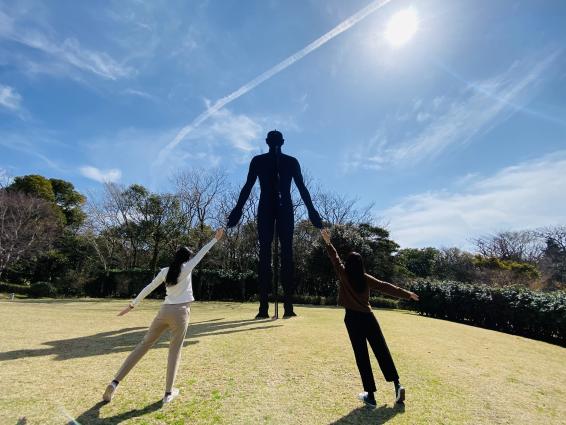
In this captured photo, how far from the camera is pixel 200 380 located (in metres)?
4.41

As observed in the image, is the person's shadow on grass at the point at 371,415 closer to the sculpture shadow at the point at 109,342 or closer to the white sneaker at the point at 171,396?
the white sneaker at the point at 171,396

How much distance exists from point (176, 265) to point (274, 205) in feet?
18.6

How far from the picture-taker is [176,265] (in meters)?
3.81

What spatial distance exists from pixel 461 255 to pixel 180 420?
41059 millimetres

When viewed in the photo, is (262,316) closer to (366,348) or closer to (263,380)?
(263,380)

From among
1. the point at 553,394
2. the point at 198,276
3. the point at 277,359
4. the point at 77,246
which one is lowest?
the point at 553,394

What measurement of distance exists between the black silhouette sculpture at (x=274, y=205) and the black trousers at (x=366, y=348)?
5259mm

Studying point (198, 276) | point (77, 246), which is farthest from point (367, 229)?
point (77, 246)

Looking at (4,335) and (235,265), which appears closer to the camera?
(4,335)

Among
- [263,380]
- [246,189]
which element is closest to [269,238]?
[246,189]

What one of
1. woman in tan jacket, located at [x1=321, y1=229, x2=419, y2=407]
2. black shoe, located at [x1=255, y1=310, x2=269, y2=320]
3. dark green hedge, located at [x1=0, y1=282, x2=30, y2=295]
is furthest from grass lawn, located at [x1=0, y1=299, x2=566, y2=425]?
dark green hedge, located at [x1=0, y1=282, x2=30, y2=295]

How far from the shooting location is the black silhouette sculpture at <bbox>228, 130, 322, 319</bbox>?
9.29 m

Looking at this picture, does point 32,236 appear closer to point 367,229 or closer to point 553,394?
point 367,229

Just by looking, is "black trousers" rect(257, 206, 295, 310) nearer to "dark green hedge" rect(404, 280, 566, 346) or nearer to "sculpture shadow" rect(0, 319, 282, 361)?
"sculpture shadow" rect(0, 319, 282, 361)
